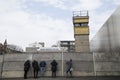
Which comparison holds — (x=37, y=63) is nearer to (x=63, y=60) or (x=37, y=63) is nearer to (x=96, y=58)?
(x=63, y=60)

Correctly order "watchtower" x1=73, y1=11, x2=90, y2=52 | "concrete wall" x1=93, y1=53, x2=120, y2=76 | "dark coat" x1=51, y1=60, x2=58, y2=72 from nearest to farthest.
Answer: "dark coat" x1=51, y1=60, x2=58, y2=72 → "concrete wall" x1=93, y1=53, x2=120, y2=76 → "watchtower" x1=73, y1=11, x2=90, y2=52

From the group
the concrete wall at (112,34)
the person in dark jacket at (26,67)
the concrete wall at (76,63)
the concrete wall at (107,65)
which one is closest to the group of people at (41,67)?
the person in dark jacket at (26,67)

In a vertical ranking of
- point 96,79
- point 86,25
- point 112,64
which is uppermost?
point 86,25

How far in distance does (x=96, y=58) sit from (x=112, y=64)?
1.40 metres

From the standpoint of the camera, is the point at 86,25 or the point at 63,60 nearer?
the point at 63,60

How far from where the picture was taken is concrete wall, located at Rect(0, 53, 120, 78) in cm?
1681

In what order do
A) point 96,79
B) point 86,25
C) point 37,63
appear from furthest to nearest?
point 86,25, point 37,63, point 96,79

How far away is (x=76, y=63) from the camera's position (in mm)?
17219

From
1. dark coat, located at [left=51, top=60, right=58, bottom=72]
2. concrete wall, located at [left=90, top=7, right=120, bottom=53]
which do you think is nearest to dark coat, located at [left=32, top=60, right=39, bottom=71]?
dark coat, located at [left=51, top=60, right=58, bottom=72]

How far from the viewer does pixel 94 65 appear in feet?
56.0

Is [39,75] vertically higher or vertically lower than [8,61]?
lower

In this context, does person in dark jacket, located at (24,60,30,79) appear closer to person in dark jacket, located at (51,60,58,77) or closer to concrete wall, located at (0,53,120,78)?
concrete wall, located at (0,53,120,78)

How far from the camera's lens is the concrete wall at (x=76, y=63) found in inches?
662

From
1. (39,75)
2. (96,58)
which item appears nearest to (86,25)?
(96,58)
